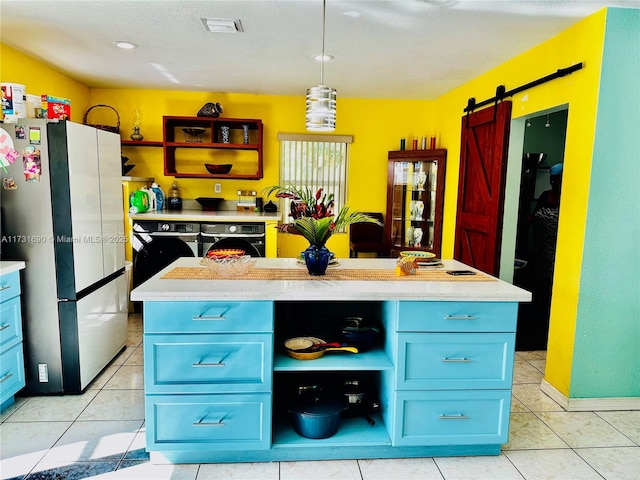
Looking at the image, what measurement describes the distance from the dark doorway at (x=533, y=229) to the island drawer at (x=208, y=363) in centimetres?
269

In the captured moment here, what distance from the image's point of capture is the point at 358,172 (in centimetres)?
539

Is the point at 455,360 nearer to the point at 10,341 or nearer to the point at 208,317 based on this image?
the point at 208,317

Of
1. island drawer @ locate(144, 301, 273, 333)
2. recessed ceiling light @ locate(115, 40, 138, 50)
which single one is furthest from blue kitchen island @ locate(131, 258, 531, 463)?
recessed ceiling light @ locate(115, 40, 138, 50)

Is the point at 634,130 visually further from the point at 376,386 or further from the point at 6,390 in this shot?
the point at 6,390

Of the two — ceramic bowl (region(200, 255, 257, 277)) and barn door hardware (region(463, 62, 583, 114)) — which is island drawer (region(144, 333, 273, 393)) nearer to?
ceramic bowl (region(200, 255, 257, 277))

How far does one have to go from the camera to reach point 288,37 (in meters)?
3.12

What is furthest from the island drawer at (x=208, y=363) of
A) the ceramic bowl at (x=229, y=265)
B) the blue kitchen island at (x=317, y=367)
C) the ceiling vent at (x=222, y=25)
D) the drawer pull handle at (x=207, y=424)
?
the ceiling vent at (x=222, y=25)

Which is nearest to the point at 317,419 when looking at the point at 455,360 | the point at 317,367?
the point at 317,367

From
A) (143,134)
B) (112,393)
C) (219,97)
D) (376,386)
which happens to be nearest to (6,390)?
(112,393)

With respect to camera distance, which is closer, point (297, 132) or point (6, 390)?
point (6, 390)

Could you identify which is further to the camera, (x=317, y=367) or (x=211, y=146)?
(x=211, y=146)

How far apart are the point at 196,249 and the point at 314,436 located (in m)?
2.74

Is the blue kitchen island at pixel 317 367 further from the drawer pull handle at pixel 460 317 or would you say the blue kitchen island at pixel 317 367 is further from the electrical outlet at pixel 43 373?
the electrical outlet at pixel 43 373

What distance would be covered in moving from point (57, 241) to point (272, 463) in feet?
5.85
